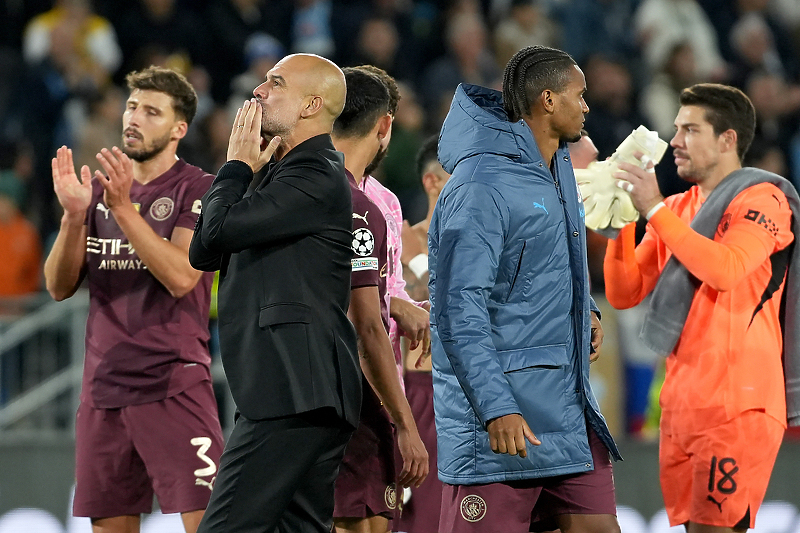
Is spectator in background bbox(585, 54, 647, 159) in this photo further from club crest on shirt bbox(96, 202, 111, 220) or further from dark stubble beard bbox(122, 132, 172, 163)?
club crest on shirt bbox(96, 202, 111, 220)

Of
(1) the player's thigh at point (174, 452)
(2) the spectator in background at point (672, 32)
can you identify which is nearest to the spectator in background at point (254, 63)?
(2) the spectator in background at point (672, 32)

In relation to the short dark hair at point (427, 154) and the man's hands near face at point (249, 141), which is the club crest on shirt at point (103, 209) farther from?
the short dark hair at point (427, 154)

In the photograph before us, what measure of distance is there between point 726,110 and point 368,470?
7.41 ft

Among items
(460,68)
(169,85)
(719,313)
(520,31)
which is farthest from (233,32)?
(719,313)

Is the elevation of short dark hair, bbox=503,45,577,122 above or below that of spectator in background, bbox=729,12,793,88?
below

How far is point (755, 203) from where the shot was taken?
4988 mm

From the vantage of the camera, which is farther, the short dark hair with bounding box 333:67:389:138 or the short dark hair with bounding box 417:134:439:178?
the short dark hair with bounding box 417:134:439:178

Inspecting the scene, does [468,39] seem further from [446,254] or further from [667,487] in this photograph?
[446,254]

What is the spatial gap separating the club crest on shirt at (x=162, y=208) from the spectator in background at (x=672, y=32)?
7.57m

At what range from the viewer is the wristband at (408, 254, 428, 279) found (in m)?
5.87

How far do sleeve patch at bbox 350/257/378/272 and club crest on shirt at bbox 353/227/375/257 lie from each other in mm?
19

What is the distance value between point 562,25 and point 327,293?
342 inches

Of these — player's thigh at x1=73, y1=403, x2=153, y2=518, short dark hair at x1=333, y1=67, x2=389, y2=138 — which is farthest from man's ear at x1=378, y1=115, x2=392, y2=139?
player's thigh at x1=73, y1=403, x2=153, y2=518

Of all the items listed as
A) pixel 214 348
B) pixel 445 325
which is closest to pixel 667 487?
pixel 445 325
